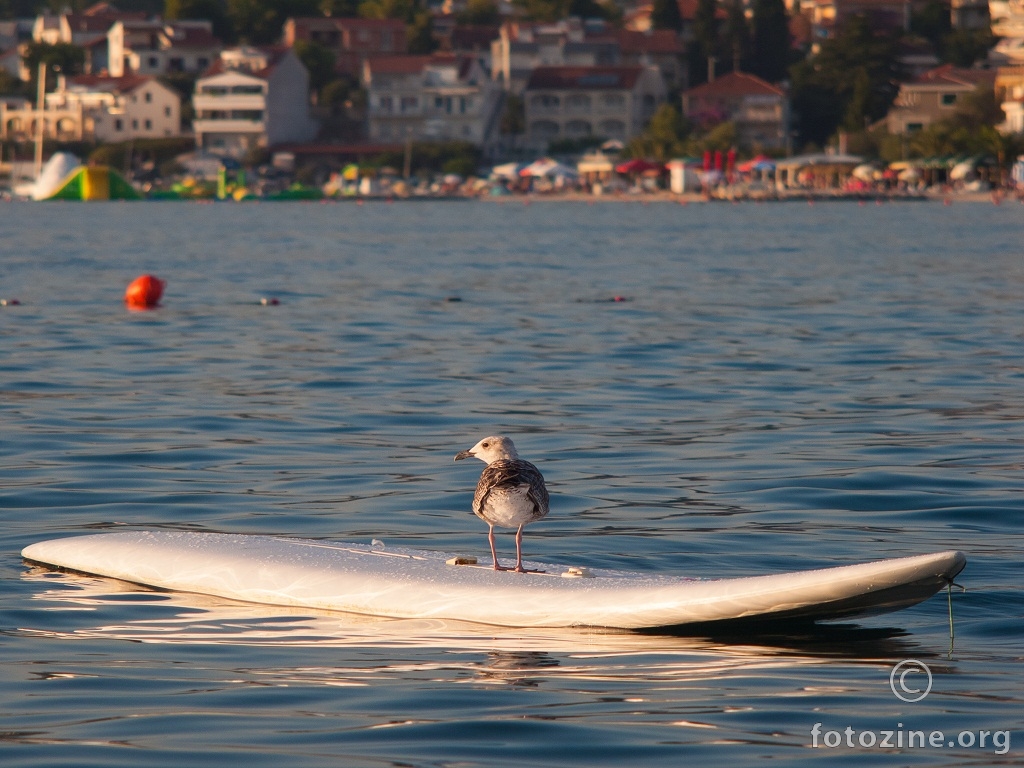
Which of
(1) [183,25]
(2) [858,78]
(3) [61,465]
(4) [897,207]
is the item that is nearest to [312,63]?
(1) [183,25]

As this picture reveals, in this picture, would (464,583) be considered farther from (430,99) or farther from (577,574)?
(430,99)

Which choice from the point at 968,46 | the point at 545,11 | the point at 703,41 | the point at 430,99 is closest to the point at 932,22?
the point at 968,46

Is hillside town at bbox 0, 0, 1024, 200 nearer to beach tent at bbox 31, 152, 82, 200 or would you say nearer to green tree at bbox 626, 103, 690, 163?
green tree at bbox 626, 103, 690, 163

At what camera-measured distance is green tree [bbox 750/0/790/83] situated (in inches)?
6693

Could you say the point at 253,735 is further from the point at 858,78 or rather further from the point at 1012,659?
the point at 858,78

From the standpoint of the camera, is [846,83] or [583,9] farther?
[583,9]

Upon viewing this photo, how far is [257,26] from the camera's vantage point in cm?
18812

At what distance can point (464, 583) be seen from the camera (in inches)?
399

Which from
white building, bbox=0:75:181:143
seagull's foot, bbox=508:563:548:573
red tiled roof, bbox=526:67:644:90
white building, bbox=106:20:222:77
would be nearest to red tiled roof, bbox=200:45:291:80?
white building, bbox=0:75:181:143

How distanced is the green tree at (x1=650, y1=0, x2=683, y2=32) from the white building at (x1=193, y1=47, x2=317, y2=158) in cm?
4291

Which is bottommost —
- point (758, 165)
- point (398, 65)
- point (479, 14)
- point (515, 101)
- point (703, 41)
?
point (758, 165)

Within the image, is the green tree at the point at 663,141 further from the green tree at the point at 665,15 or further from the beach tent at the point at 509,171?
the green tree at the point at 665,15

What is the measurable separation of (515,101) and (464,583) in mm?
154436

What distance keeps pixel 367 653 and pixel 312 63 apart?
163 m
